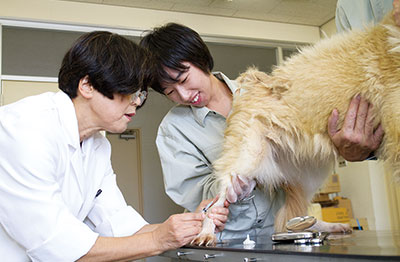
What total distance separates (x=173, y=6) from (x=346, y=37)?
149 inches

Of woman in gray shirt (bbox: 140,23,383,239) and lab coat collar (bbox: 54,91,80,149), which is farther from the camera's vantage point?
woman in gray shirt (bbox: 140,23,383,239)

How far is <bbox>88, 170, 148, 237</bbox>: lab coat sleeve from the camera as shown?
1673mm

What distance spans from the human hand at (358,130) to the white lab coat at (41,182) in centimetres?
87

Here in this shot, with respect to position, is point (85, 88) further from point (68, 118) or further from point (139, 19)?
point (139, 19)

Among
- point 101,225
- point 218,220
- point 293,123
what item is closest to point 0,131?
point 101,225

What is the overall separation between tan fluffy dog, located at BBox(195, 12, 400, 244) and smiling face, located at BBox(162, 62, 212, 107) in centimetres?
18

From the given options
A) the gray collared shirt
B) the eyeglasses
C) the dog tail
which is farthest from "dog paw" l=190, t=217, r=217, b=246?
the eyeglasses

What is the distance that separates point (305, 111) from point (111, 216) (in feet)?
2.84

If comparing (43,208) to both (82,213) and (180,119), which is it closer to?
(82,213)

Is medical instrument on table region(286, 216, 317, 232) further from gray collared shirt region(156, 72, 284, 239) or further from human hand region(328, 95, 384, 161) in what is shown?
gray collared shirt region(156, 72, 284, 239)

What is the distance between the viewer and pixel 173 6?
499 centimetres

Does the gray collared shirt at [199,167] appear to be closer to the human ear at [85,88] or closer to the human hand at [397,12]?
the human ear at [85,88]

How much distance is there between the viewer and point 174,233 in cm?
139

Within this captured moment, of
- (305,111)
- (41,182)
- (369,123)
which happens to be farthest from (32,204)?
(369,123)
